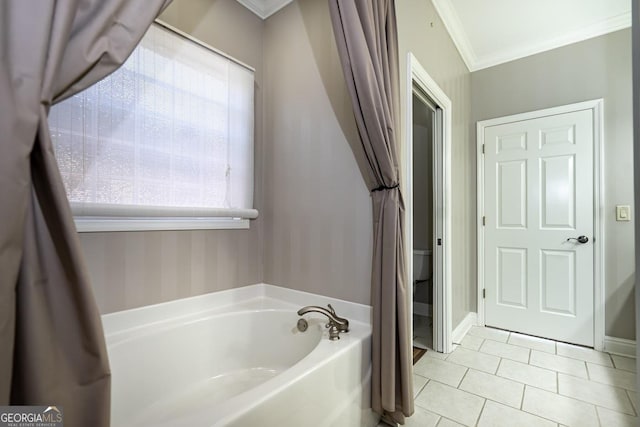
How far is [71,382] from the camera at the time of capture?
593 mm

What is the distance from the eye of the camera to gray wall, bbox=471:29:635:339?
89.2 inches

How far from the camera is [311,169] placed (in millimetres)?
1864

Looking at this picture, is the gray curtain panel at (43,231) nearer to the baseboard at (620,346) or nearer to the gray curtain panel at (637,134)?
the gray curtain panel at (637,134)

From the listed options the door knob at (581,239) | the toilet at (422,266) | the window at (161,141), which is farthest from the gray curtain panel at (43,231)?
the door knob at (581,239)

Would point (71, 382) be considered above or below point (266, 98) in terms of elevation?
below

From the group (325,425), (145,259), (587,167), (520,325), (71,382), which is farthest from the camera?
(520,325)

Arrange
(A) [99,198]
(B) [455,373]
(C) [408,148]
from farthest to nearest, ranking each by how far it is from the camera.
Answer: (B) [455,373], (C) [408,148], (A) [99,198]

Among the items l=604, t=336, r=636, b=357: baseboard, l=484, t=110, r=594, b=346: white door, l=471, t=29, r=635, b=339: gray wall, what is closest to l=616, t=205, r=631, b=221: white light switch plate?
l=471, t=29, r=635, b=339: gray wall

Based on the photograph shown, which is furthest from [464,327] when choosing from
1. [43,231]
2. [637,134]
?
[43,231]

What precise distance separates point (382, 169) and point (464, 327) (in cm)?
216

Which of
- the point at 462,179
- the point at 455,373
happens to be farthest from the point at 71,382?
the point at 462,179

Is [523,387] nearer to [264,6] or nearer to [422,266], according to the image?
[422,266]

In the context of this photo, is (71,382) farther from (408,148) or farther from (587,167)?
(587,167)

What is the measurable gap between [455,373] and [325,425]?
131 cm
